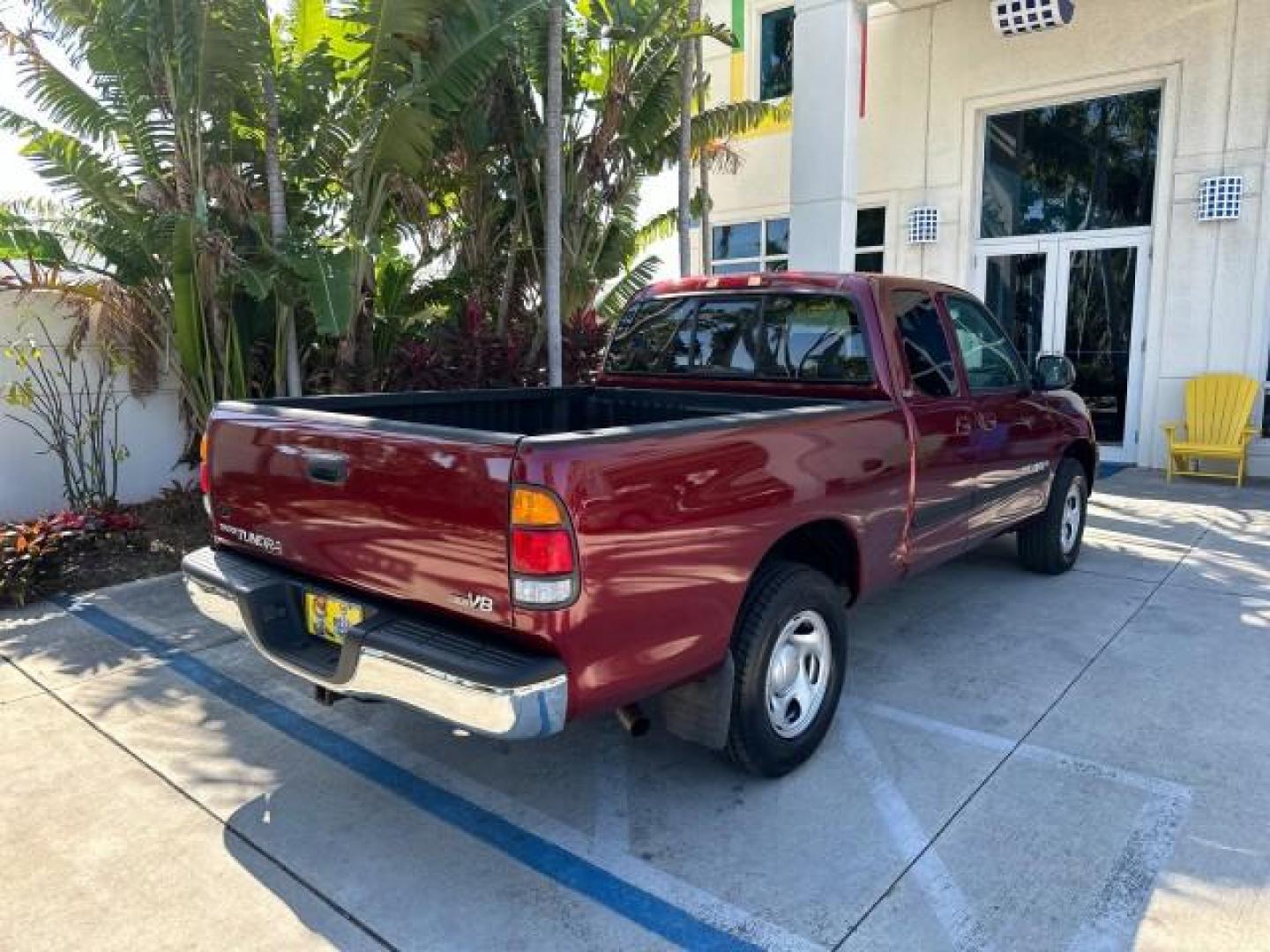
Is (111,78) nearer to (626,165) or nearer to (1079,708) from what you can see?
(626,165)

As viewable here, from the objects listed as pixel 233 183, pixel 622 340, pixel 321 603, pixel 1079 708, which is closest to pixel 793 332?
pixel 622 340

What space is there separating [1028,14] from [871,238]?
3560mm

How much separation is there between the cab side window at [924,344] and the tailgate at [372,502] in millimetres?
2410

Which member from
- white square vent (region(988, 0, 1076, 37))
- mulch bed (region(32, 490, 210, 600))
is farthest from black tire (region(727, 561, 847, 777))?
white square vent (region(988, 0, 1076, 37))

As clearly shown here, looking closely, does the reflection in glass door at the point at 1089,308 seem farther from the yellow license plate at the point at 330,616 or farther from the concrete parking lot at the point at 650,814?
the yellow license plate at the point at 330,616

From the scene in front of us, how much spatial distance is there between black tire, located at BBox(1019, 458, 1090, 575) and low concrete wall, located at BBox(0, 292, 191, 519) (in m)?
6.98

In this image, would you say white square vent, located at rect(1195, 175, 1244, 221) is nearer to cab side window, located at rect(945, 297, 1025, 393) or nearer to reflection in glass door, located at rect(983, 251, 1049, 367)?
reflection in glass door, located at rect(983, 251, 1049, 367)

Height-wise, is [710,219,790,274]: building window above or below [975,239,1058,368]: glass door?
above

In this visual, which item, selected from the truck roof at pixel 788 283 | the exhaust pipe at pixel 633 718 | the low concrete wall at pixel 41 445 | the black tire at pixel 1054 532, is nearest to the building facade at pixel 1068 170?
the black tire at pixel 1054 532

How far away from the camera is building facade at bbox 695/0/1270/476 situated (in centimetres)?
984

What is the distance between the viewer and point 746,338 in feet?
15.0

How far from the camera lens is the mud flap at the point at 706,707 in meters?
3.05

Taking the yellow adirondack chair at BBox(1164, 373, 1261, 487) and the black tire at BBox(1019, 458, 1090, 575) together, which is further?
the yellow adirondack chair at BBox(1164, 373, 1261, 487)

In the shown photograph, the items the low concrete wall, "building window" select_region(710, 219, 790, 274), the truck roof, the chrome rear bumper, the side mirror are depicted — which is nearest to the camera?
the chrome rear bumper
